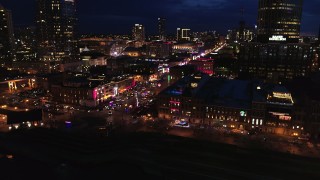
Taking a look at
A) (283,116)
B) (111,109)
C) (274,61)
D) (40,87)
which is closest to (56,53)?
(40,87)

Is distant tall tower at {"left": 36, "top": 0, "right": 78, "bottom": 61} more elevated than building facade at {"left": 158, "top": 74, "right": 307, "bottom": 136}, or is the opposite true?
distant tall tower at {"left": 36, "top": 0, "right": 78, "bottom": 61}

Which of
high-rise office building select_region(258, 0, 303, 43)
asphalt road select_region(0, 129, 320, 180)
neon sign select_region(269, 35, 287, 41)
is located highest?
high-rise office building select_region(258, 0, 303, 43)

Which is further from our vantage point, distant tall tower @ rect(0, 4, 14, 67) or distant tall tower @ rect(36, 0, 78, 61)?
distant tall tower @ rect(36, 0, 78, 61)

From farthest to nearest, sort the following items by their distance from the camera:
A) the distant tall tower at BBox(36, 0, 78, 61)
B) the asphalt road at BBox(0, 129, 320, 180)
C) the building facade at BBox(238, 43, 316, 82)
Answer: the distant tall tower at BBox(36, 0, 78, 61)
the building facade at BBox(238, 43, 316, 82)
the asphalt road at BBox(0, 129, 320, 180)

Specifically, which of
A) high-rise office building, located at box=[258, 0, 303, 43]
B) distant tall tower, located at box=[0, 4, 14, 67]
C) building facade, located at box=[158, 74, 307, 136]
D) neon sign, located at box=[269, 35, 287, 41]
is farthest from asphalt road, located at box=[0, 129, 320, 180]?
distant tall tower, located at box=[0, 4, 14, 67]

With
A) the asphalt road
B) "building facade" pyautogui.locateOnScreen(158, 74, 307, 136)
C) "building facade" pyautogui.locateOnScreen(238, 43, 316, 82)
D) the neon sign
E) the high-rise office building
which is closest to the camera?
the asphalt road

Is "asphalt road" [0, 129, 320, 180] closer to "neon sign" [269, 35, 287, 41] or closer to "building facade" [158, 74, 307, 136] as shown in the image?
"building facade" [158, 74, 307, 136]

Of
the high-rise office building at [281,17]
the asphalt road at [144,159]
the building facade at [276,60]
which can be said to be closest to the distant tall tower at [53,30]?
the building facade at [276,60]
